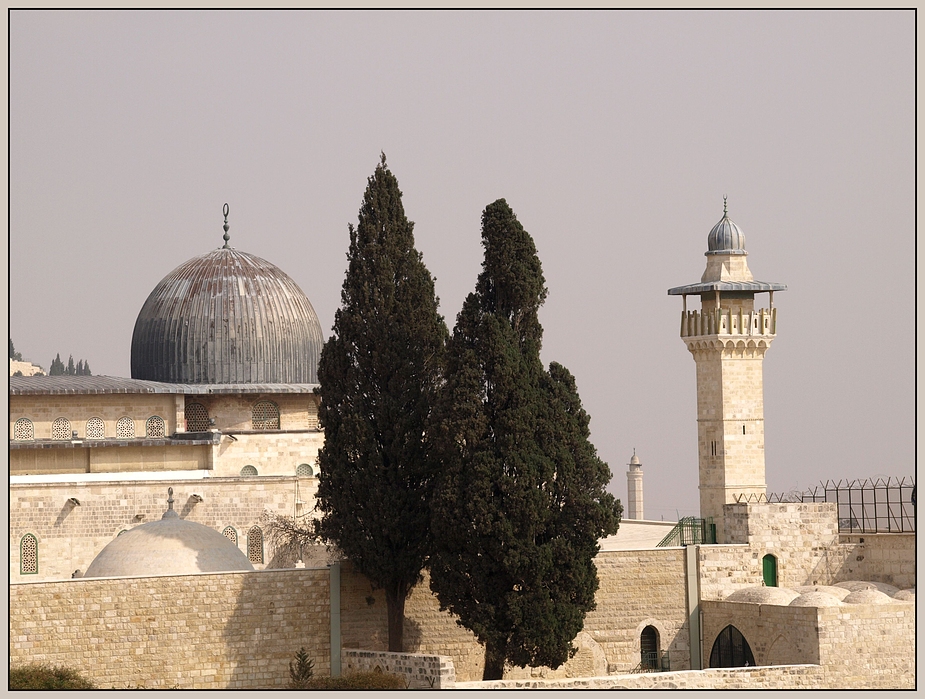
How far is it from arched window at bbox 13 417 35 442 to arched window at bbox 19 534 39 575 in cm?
268

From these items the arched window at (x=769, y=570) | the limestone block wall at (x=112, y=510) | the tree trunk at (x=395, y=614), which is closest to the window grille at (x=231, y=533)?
the limestone block wall at (x=112, y=510)

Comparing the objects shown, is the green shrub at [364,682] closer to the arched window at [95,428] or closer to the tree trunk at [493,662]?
the tree trunk at [493,662]

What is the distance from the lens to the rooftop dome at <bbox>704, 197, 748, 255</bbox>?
28.5m

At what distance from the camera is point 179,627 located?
22234 millimetres

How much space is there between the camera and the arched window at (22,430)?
91.8 ft

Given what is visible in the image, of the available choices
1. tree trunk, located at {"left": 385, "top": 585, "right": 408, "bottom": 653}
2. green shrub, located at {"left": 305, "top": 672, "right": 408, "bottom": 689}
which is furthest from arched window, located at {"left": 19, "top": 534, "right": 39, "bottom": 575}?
tree trunk, located at {"left": 385, "top": 585, "right": 408, "bottom": 653}

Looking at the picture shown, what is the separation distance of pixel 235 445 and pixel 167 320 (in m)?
2.91

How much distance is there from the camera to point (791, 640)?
77.7ft

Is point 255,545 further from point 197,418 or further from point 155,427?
point 197,418

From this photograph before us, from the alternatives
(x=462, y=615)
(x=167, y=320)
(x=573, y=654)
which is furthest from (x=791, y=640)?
(x=167, y=320)

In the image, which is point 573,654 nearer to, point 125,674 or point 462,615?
point 462,615

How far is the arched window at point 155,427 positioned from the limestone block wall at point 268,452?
3.60 ft

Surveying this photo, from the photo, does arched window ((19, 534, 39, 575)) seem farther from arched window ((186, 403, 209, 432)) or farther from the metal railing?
the metal railing

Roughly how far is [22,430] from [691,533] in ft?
37.2
